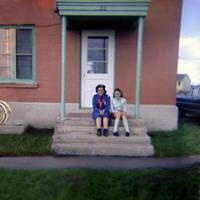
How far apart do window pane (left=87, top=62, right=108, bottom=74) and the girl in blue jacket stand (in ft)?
6.45

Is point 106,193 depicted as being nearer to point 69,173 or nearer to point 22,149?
point 69,173

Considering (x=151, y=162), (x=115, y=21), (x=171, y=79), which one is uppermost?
(x=115, y=21)

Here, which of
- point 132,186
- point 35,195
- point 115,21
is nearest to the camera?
point 35,195

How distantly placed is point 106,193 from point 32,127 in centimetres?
557

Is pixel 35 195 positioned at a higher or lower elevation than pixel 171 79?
lower

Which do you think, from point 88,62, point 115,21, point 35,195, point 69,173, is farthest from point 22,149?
point 115,21

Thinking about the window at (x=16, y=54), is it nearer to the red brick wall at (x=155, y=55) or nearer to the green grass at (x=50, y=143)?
the green grass at (x=50, y=143)

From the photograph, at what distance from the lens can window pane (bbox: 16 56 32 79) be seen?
978 cm

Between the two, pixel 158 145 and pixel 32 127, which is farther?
pixel 32 127

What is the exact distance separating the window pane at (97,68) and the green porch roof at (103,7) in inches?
82.4

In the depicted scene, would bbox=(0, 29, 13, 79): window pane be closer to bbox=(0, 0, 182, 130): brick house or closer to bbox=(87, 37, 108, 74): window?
bbox=(0, 0, 182, 130): brick house

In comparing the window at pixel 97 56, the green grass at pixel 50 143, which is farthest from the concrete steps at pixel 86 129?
the window at pixel 97 56

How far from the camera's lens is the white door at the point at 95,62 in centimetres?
952

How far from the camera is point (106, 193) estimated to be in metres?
4.59
